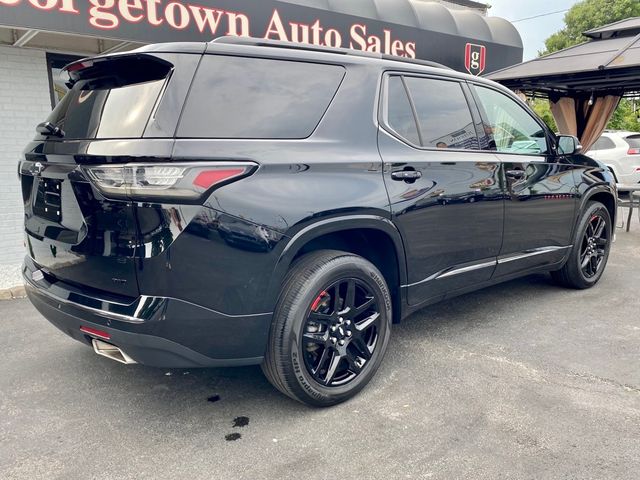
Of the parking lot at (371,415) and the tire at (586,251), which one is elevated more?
the tire at (586,251)

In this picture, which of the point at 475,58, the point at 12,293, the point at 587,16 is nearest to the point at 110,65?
the point at 12,293

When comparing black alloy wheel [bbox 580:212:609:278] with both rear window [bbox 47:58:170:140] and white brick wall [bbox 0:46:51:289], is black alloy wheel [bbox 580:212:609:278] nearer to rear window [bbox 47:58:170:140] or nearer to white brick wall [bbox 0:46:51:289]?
rear window [bbox 47:58:170:140]

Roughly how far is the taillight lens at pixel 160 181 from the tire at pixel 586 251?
366cm

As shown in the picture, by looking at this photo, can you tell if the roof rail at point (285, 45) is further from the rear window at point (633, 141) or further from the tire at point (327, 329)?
the rear window at point (633, 141)

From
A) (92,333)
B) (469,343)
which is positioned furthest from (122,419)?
(469,343)

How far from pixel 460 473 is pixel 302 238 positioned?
1.27 metres

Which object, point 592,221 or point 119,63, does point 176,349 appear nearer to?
point 119,63

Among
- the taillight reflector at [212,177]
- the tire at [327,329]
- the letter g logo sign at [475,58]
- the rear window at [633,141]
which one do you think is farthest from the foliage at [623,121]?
the taillight reflector at [212,177]

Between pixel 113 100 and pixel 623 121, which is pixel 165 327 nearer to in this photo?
pixel 113 100

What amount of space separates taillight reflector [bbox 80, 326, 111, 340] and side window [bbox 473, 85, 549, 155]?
2.77m

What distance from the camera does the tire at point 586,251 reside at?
15.9ft

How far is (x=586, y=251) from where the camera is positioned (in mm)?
5047

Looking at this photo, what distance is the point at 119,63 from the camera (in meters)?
2.64

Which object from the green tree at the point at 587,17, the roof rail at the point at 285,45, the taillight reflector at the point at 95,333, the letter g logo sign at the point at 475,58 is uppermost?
the green tree at the point at 587,17
